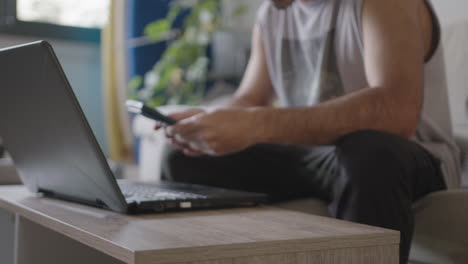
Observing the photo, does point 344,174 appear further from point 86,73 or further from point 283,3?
point 86,73

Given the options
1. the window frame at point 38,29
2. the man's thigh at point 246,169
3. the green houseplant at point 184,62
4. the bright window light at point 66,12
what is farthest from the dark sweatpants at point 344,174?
the bright window light at point 66,12

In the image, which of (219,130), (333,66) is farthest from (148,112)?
(333,66)

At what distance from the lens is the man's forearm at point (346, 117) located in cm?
104

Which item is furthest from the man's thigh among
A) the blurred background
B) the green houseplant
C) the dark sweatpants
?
the green houseplant

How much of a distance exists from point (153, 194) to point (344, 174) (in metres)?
0.28

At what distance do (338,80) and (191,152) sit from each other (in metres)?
0.39

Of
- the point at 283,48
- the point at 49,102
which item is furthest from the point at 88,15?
the point at 49,102

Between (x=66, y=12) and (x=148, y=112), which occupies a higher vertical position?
(x=66, y=12)

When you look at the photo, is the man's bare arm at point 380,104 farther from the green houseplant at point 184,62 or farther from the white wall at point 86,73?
the white wall at point 86,73

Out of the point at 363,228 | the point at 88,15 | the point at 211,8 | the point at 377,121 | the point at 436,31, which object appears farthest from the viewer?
the point at 88,15

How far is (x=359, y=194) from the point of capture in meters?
0.89

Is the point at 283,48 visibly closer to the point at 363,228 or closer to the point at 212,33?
the point at 363,228

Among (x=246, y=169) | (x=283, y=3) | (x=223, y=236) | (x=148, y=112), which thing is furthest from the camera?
(x=283, y=3)

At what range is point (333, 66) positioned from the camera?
4.34 feet
